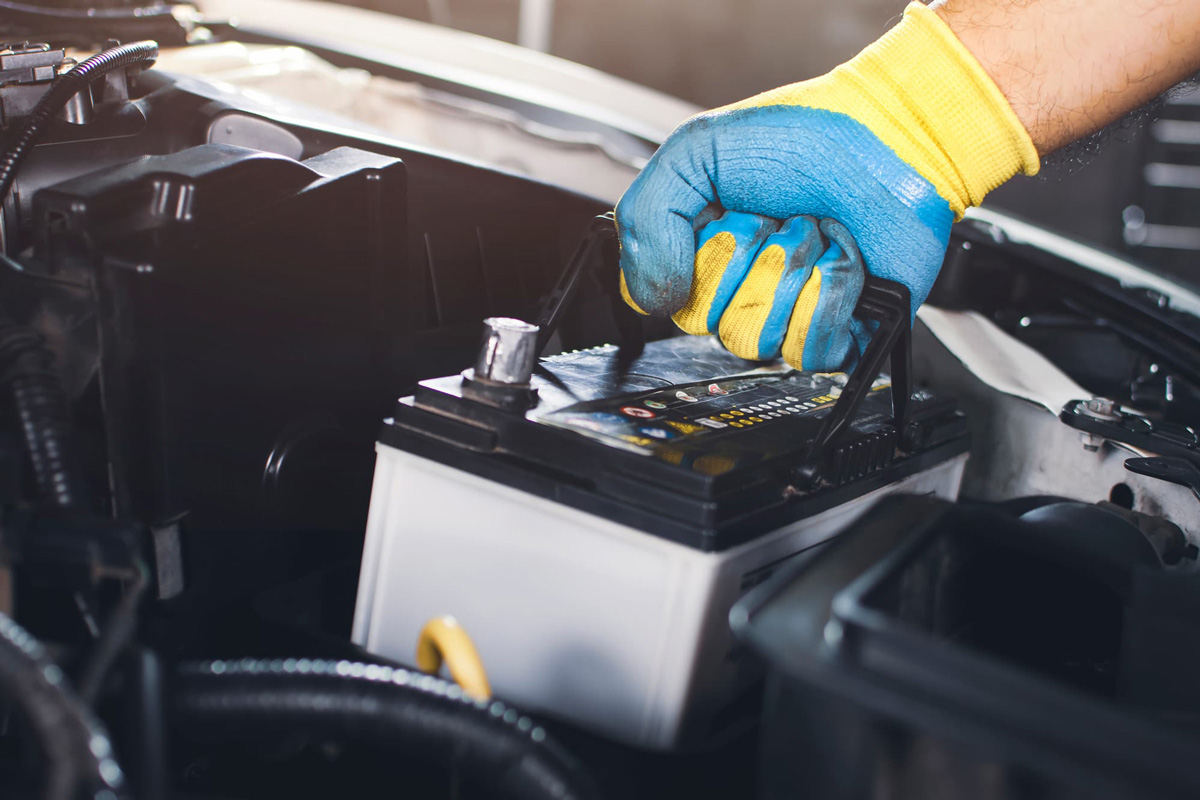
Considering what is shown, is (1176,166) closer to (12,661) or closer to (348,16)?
(348,16)

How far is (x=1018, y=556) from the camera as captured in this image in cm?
50

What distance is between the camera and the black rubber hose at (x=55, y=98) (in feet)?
Answer: 1.98

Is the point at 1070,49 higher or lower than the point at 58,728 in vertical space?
higher

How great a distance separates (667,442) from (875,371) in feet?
0.46

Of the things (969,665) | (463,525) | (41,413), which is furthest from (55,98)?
(969,665)

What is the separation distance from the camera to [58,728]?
0.31m

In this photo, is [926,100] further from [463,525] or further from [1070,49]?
[463,525]

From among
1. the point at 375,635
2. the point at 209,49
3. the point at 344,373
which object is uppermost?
the point at 209,49

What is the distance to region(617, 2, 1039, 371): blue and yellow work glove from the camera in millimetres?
671

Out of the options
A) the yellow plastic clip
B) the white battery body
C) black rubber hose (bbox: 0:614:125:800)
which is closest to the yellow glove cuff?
the white battery body

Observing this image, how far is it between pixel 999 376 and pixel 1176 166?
2.96 meters

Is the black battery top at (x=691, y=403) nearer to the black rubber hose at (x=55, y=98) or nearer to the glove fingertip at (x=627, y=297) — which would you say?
the glove fingertip at (x=627, y=297)

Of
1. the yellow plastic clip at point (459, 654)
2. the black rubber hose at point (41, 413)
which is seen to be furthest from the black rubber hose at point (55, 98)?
the yellow plastic clip at point (459, 654)

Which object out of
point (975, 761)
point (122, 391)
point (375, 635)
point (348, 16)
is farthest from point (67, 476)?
point (348, 16)
